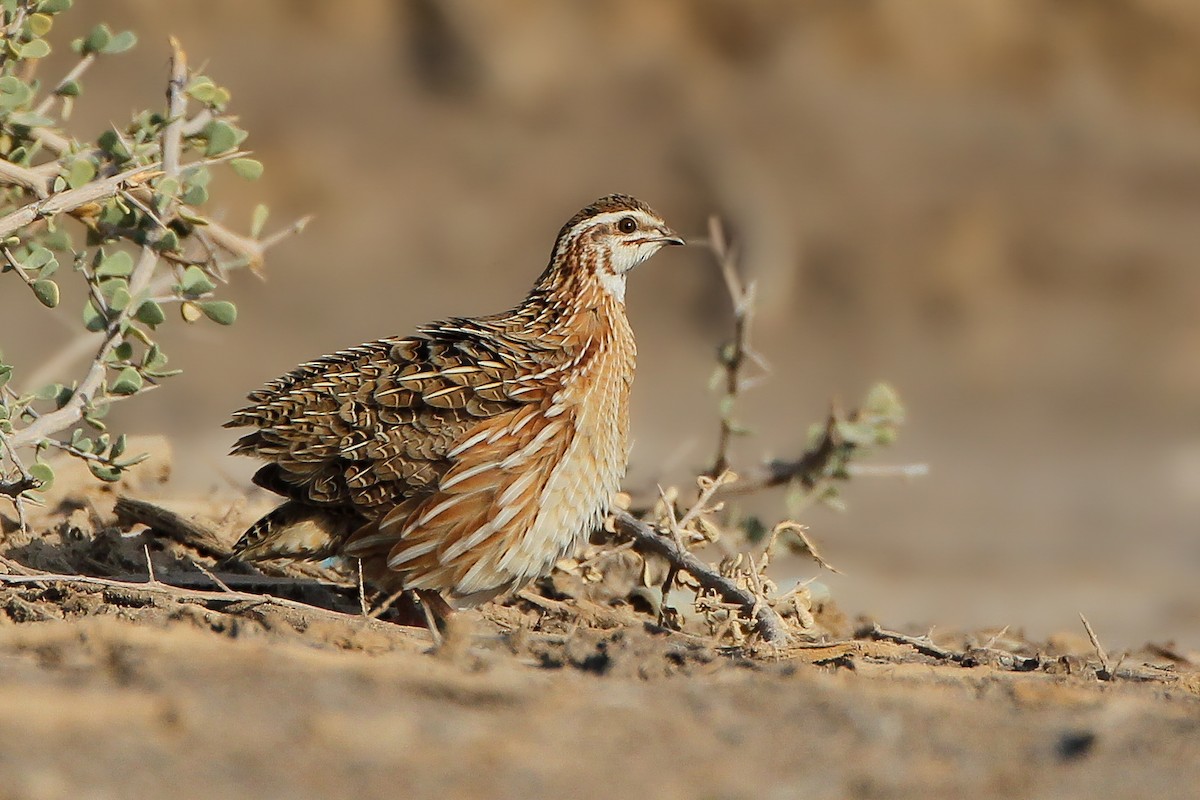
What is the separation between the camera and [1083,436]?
1661 cm

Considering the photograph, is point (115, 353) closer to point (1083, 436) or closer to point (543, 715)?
point (543, 715)

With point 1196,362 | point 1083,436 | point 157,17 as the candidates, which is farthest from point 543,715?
point 157,17

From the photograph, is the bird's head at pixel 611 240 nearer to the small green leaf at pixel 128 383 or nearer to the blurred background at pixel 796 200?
the small green leaf at pixel 128 383

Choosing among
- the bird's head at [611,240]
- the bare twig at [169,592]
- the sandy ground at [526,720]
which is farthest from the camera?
the bird's head at [611,240]

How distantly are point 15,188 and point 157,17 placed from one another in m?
14.4

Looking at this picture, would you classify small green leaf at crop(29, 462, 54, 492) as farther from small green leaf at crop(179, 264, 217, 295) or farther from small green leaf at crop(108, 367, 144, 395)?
small green leaf at crop(179, 264, 217, 295)

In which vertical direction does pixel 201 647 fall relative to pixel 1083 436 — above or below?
below

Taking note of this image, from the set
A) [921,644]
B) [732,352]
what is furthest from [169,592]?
[732,352]

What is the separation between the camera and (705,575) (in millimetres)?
6328

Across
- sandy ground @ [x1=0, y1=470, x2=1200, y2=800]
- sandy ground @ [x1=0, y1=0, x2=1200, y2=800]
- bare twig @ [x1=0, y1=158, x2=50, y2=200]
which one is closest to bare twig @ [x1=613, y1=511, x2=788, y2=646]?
sandy ground @ [x1=0, y1=470, x2=1200, y2=800]

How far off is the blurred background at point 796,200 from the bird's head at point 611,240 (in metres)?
8.02

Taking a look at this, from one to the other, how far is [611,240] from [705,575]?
69.0 inches

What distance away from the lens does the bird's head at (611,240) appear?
23.4 ft

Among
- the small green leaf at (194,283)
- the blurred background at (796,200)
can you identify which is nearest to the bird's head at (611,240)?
the small green leaf at (194,283)
